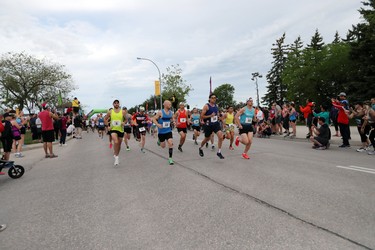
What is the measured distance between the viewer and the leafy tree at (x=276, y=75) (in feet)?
200

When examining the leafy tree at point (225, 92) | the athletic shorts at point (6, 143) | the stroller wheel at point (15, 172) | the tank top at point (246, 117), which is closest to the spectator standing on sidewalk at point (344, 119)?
the tank top at point (246, 117)

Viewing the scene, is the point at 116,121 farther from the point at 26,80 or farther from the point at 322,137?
the point at 26,80

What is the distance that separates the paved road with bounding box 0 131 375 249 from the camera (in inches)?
119

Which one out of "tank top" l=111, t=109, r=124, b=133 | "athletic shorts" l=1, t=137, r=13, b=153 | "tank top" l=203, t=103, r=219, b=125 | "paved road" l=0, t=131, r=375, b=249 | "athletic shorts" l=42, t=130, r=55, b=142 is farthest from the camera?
"athletic shorts" l=42, t=130, r=55, b=142

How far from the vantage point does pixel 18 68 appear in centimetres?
4331

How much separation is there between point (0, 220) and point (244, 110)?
6.69m

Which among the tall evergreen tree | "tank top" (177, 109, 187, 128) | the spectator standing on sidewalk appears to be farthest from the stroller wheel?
the tall evergreen tree

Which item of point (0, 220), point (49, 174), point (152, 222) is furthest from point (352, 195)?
point (49, 174)

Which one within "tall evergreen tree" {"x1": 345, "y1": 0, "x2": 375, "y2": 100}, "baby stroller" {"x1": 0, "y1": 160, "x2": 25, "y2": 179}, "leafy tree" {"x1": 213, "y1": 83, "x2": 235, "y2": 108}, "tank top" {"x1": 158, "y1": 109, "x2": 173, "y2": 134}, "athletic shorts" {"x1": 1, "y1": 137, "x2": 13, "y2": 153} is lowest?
"baby stroller" {"x1": 0, "y1": 160, "x2": 25, "y2": 179}

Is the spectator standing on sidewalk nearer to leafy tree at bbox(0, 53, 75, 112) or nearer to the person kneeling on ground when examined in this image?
the person kneeling on ground

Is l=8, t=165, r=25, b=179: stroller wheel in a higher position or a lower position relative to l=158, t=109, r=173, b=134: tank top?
lower

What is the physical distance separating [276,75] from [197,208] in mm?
Result: 62385

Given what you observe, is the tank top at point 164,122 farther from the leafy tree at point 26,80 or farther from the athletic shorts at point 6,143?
the leafy tree at point 26,80

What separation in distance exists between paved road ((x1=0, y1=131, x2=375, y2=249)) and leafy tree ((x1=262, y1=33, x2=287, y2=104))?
57.1 m
